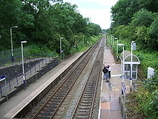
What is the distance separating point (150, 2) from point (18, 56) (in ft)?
113

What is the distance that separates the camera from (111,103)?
45.3ft

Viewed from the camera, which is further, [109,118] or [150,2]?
[150,2]

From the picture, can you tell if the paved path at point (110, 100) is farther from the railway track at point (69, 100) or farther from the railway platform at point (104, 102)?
the railway track at point (69, 100)

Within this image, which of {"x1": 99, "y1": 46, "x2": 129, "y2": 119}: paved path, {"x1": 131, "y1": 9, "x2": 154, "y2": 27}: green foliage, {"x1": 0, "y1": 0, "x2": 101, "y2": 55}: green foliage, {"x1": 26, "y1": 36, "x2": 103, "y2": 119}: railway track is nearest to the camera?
{"x1": 99, "y1": 46, "x2": 129, "y2": 119}: paved path

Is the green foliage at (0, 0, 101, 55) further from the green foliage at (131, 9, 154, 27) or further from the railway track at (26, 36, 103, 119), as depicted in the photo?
the green foliage at (131, 9, 154, 27)

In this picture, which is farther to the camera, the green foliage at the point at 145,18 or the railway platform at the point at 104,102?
the green foliage at the point at 145,18

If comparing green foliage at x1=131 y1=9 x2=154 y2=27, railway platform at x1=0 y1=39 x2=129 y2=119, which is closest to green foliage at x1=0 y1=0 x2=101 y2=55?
railway platform at x1=0 y1=39 x2=129 y2=119

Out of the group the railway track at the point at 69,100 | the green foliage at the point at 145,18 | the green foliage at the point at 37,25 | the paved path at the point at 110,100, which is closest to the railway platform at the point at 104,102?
the paved path at the point at 110,100

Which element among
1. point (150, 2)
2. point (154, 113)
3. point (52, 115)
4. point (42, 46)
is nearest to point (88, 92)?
point (52, 115)

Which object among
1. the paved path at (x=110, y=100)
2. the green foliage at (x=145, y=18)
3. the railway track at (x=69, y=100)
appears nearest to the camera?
the paved path at (x=110, y=100)

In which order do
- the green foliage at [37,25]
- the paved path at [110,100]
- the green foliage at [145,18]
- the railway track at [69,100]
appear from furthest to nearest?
1. the green foliage at [145,18]
2. the green foliage at [37,25]
3. the railway track at [69,100]
4. the paved path at [110,100]

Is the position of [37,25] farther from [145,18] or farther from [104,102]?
[104,102]

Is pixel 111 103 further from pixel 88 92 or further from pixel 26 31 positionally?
pixel 26 31

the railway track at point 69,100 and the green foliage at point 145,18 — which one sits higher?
the green foliage at point 145,18
